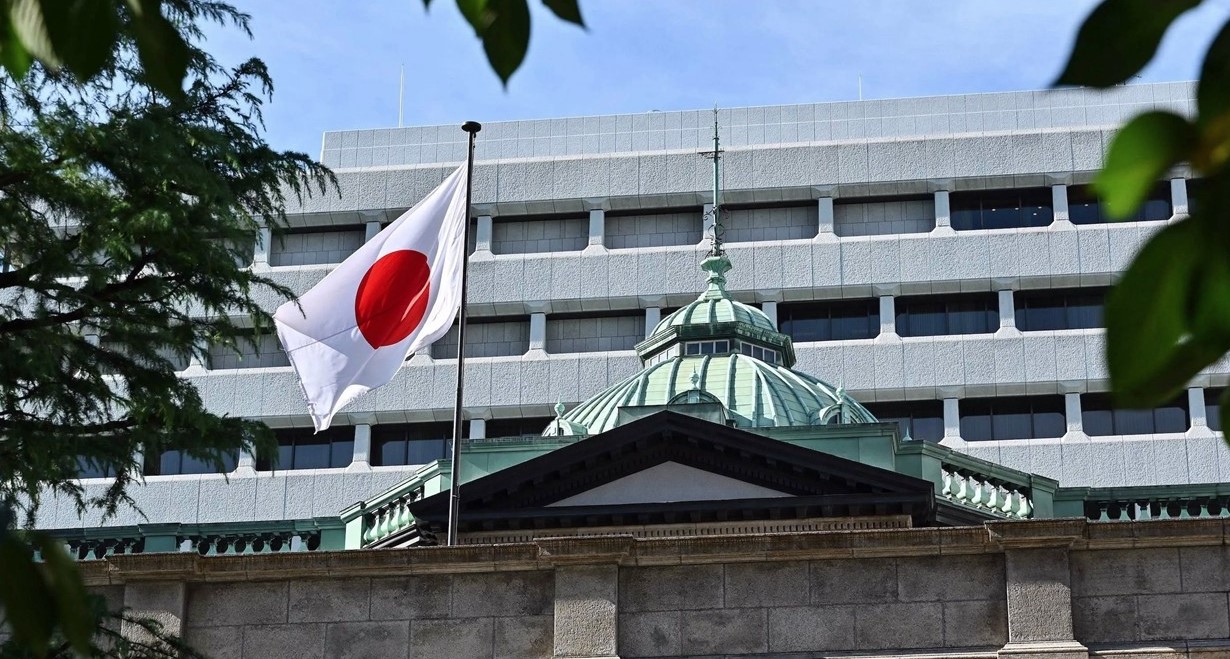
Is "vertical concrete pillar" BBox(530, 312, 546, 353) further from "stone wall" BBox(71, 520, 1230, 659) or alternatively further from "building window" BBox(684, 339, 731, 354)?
"stone wall" BBox(71, 520, 1230, 659)

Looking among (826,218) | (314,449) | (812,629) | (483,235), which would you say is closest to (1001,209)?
(826,218)

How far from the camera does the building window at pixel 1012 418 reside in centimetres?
5972

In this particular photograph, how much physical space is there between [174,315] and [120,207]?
134 centimetres

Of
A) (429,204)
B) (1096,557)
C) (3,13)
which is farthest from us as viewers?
(429,204)

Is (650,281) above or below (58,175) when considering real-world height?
above

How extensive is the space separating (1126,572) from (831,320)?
43.6m

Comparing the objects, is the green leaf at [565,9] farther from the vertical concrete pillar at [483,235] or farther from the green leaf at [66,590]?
the vertical concrete pillar at [483,235]

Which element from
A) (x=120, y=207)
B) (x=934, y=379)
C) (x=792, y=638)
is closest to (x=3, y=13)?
(x=120, y=207)

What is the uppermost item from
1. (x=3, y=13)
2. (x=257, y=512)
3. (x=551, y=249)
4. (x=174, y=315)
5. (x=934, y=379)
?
(x=551, y=249)

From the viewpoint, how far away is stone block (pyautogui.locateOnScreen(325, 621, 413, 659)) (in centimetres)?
1923

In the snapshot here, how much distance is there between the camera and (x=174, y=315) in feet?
52.6

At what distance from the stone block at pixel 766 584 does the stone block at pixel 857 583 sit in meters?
0.15

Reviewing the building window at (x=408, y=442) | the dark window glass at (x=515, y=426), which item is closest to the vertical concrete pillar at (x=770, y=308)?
the dark window glass at (x=515, y=426)

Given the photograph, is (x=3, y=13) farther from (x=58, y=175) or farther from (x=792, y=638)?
(x=792, y=638)
